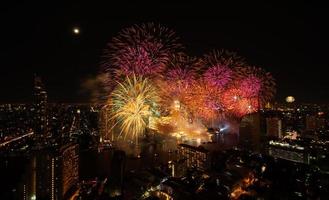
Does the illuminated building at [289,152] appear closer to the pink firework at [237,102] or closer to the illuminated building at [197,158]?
the pink firework at [237,102]

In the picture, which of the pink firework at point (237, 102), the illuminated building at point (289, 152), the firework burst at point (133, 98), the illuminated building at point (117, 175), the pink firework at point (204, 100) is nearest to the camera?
the firework burst at point (133, 98)

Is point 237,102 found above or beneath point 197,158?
above

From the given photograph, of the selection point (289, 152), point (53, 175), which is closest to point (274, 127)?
point (289, 152)

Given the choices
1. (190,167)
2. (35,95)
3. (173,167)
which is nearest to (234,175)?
(190,167)

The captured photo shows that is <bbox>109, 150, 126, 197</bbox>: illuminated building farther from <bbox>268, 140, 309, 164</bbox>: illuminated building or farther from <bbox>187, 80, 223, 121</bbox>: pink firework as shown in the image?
<bbox>268, 140, 309, 164</bbox>: illuminated building

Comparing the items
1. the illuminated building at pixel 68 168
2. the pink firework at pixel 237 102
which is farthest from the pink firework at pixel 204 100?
the illuminated building at pixel 68 168

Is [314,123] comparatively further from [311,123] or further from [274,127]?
[274,127]

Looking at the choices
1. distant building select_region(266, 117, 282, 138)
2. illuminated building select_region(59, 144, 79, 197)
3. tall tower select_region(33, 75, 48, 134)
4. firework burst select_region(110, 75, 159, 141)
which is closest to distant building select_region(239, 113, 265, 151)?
distant building select_region(266, 117, 282, 138)

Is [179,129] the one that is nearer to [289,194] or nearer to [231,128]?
Answer: [231,128]

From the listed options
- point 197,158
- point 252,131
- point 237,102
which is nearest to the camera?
point 197,158
